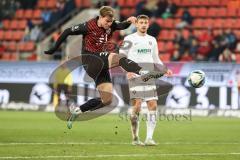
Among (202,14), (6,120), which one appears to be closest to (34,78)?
(6,120)

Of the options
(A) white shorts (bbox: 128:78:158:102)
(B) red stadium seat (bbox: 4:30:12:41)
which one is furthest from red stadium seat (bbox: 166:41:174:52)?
(A) white shorts (bbox: 128:78:158:102)

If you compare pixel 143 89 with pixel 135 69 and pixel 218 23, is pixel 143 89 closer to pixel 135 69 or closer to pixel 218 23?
pixel 135 69

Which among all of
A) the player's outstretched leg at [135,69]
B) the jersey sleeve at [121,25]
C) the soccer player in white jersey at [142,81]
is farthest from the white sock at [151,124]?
the jersey sleeve at [121,25]

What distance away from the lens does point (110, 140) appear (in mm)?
14297

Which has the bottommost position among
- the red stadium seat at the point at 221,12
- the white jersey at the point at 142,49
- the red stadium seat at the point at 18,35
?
the white jersey at the point at 142,49

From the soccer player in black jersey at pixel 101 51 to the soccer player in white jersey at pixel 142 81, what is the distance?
0.79 feet

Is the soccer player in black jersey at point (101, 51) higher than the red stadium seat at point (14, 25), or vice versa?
the red stadium seat at point (14, 25)

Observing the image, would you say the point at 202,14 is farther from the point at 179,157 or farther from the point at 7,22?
the point at 179,157

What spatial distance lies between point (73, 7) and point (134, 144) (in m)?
20.4

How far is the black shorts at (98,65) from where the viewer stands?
43.6 ft

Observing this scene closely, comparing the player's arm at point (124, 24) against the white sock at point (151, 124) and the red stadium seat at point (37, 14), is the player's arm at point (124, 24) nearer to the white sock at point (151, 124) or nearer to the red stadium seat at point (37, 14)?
the white sock at point (151, 124)

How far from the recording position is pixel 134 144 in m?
13.2

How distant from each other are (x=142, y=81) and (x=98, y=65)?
92cm

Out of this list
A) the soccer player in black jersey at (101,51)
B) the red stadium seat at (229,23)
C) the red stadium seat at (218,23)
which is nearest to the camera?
the soccer player in black jersey at (101,51)
